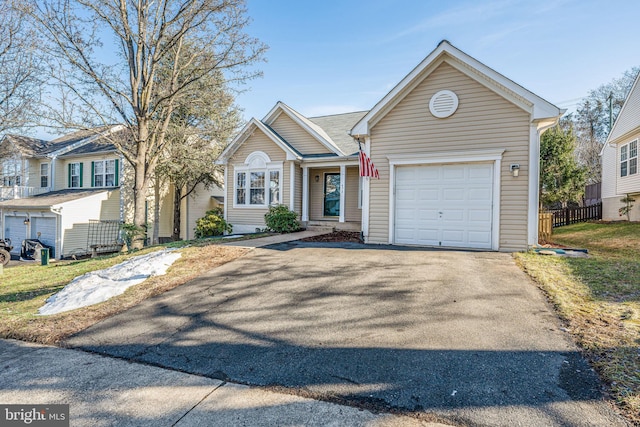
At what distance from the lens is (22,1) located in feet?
38.0

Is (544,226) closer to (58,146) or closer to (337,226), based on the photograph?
(337,226)

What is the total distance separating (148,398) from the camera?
2.89m

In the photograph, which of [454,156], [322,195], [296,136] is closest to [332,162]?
[322,195]

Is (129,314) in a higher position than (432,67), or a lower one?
lower

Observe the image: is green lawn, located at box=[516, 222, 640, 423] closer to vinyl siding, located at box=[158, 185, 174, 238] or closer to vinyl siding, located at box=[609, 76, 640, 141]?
vinyl siding, located at box=[609, 76, 640, 141]

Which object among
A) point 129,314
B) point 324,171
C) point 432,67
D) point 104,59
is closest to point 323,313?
point 129,314

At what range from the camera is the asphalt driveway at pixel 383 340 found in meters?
2.70

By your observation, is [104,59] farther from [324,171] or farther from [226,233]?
[324,171]

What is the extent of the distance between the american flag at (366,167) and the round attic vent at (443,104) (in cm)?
230

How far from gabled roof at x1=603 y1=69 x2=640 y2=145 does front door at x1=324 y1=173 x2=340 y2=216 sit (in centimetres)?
1376

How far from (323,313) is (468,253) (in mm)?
5340

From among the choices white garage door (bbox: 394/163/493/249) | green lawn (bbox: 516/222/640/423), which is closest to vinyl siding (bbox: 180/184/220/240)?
white garage door (bbox: 394/163/493/249)

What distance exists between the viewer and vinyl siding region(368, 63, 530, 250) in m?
8.66

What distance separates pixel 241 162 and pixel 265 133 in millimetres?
1863
